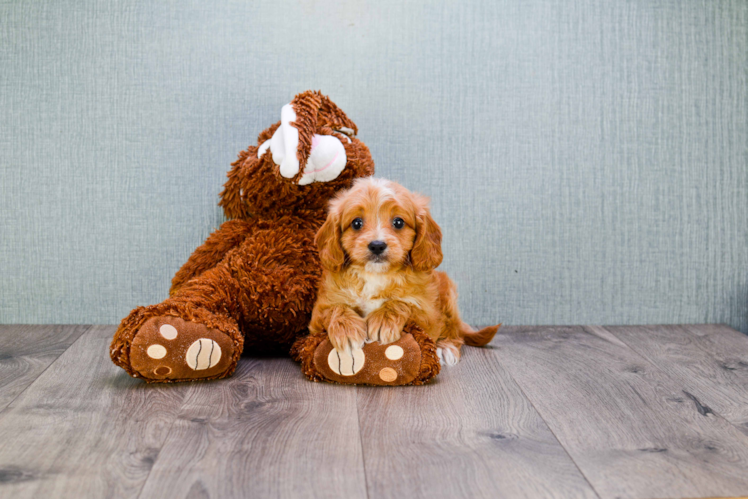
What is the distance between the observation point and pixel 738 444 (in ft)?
3.87

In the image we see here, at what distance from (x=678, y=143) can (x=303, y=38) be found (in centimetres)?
130

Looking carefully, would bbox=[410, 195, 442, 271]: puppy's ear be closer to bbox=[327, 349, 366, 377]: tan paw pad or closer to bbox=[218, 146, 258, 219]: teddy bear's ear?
bbox=[327, 349, 366, 377]: tan paw pad

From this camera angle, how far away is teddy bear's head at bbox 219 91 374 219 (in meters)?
1.55

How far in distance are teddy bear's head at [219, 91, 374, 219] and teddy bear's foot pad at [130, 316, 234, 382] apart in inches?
17.0

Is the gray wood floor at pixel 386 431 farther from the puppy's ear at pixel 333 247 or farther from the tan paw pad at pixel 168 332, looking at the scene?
the puppy's ear at pixel 333 247

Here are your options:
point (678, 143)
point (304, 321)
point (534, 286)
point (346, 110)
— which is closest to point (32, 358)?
point (304, 321)

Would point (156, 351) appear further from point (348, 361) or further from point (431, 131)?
point (431, 131)

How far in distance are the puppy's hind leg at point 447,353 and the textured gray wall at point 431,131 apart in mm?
447

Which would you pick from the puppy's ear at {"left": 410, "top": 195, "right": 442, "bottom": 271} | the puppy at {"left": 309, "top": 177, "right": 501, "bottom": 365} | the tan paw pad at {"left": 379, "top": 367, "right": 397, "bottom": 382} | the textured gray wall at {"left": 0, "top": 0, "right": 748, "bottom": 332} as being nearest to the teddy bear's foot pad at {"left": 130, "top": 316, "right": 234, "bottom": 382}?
the puppy at {"left": 309, "top": 177, "right": 501, "bottom": 365}

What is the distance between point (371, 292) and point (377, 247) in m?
0.16

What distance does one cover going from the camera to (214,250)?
1729mm

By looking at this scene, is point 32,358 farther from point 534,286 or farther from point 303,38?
point 534,286

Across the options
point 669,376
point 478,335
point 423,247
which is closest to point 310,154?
point 423,247

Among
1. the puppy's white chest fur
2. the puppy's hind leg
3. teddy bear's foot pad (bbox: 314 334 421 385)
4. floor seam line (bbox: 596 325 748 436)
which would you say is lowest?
floor seam line (bbox: 596 325 748 436)
